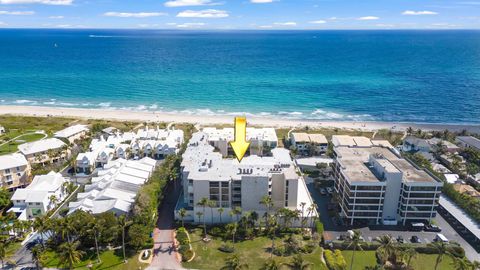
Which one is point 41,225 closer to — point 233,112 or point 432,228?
point 432,228

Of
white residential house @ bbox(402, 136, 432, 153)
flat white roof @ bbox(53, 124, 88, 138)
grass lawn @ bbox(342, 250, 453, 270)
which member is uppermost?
flat white roof @ bbox(53, 124, 88, 138)

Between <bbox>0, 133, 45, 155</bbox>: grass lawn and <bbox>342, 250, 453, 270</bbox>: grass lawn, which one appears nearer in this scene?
<bbox>342, 250, 453, 270</bbox>: grass lawn

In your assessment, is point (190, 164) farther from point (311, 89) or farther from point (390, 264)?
point (311, 89)

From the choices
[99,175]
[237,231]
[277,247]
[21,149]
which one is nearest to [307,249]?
[277,247]

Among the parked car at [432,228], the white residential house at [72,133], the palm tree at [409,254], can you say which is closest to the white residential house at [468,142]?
the parked car at [432,228]

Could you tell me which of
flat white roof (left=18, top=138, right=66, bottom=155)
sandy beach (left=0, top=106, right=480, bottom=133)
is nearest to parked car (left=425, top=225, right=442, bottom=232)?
sandy beach (left=0, top=106, right=480, bottom=133)

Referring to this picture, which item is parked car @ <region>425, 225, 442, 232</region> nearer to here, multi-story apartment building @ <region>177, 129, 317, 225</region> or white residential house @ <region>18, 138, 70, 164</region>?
multi-story apartment building @ <region>177, 129, 317, 225</region>
